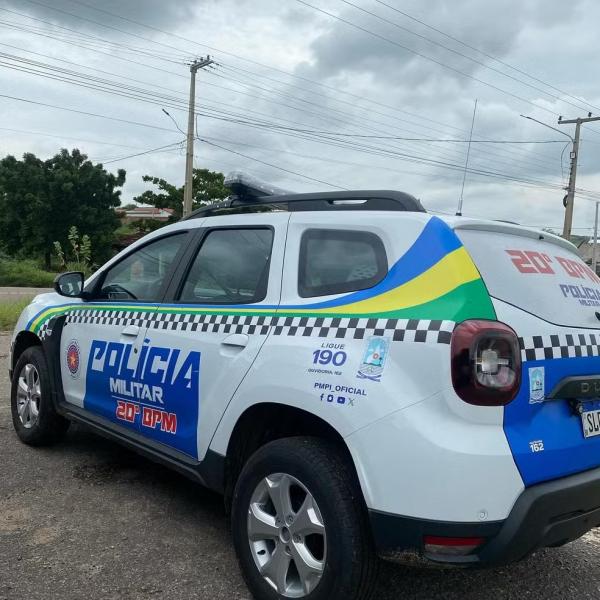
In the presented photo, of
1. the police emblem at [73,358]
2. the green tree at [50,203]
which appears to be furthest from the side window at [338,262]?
the green tree at [50,203]

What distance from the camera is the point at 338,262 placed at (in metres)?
2.64

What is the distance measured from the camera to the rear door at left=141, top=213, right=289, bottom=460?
283 cm

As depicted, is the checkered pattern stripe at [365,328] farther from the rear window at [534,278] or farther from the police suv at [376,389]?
the rear window at [534,278]

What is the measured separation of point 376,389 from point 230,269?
4.18ft

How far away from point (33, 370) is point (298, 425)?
2772mm

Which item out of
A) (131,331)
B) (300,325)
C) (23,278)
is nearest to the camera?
(300,325)

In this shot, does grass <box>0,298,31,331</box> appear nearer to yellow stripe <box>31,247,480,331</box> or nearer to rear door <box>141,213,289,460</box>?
rear door <box>141,213,289,460</box>

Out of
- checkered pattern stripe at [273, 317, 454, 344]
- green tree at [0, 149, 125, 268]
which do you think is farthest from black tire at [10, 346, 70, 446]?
green tree at [0, 149, 125, 268]

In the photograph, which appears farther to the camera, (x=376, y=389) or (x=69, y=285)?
(x=69, y=285)

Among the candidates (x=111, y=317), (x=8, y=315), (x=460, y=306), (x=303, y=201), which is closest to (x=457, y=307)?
(x=460, y=306)

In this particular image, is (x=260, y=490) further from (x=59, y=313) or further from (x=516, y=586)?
(x=59, y=313)

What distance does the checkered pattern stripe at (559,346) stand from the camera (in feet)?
7.22

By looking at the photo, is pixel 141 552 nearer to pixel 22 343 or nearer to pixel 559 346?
A: pixel 559 346

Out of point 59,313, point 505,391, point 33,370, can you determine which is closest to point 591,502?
point 505,391
